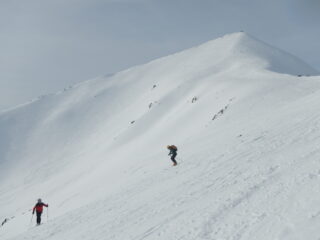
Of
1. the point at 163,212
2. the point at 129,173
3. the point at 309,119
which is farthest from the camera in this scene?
the point at 129,173

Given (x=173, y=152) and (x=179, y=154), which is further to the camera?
(x=179, y=154)

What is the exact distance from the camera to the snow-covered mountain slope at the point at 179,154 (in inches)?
501

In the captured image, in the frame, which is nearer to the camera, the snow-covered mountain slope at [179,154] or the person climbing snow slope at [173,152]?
the snow-covered mountain slope at [179,154]

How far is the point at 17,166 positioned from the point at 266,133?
195 feet

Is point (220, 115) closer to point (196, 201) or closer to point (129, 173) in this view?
point (129, 173)

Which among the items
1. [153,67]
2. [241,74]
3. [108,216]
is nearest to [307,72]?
[241,74]

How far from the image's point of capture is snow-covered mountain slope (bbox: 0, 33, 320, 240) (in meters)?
12.7

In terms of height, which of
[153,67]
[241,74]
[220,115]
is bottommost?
[220,115]

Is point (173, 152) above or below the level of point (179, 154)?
below

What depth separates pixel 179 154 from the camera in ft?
93.1

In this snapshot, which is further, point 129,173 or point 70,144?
point 70,144

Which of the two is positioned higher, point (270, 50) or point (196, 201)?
point (270, 50)

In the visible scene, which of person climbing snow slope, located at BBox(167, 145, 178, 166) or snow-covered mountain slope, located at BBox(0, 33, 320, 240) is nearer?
snow-covered mountain slope, located at BBox(0, 33, 320, 240)

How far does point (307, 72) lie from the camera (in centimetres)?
8506
